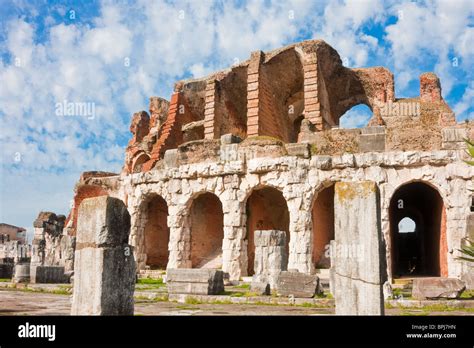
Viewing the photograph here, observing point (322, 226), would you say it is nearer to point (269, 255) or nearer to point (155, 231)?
point (269, 255)

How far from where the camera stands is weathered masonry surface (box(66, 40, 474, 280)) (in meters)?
16.0

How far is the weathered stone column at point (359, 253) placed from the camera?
5.57m

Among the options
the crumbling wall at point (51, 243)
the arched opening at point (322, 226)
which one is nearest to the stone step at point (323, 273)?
the arched opening at point (322, 226)

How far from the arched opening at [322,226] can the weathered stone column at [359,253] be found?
452 inches

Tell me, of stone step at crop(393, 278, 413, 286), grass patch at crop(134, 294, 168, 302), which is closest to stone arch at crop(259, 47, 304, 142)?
stone step at crop(393, 278, 413, 286)

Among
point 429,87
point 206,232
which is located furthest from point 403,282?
point 429,87

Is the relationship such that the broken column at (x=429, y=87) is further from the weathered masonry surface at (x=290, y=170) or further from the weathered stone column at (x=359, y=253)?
the weathered stone column at (x=359, y=253)

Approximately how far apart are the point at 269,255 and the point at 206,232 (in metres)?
7.48

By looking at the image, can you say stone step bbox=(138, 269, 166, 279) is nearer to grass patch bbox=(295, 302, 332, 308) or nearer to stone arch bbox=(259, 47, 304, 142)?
stone arch bbox=(259, 47, 304, 142)

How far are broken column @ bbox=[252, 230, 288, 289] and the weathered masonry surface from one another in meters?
2.64

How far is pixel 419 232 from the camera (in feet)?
86.9
